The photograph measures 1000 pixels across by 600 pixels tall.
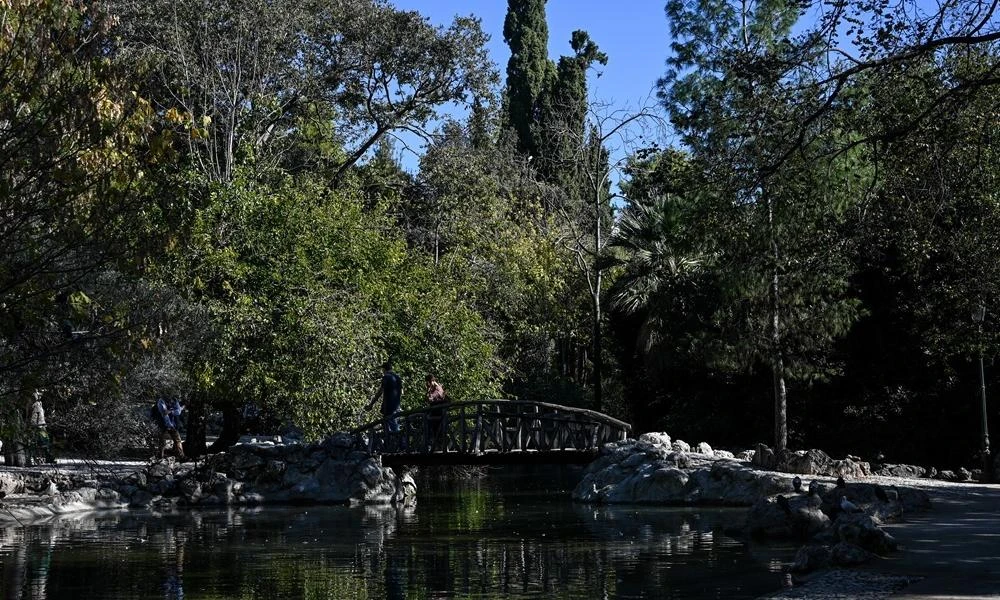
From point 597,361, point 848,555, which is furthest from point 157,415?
point 848,555

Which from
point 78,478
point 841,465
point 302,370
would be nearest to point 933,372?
point 841,465

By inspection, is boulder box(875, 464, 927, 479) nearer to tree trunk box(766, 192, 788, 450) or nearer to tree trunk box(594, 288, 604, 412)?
tree trunk box(766, 192, 788, 450)

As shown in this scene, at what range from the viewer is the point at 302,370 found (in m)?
27.9

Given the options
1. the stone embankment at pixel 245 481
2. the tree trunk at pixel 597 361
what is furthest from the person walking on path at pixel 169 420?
the tree trunk at pixel 597 361

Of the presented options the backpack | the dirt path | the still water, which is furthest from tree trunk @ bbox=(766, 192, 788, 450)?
the backpack

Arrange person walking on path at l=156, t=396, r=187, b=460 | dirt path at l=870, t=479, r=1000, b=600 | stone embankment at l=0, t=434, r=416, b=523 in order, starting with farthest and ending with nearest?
person walking on path at l=156, t=396, r=187, b=460, stone embankment at l=0, t=434, r=416, b=523, dirt path at l=870, t=479, r=1000, b=600

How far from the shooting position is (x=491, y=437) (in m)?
26.0

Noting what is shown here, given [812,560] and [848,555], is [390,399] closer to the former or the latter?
[812,560]

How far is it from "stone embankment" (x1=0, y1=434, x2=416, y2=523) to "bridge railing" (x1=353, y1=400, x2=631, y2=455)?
747mm

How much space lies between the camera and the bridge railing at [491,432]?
25.6m

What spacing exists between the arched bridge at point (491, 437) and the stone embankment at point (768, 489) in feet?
2.32

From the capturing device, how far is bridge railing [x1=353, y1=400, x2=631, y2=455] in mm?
25562

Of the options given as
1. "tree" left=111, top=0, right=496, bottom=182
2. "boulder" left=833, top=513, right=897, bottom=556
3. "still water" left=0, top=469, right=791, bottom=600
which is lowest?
"still water" left=0, top=469, right=791, bottom=600

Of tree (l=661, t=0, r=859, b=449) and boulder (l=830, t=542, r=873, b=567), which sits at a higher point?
tree (l=661, t=0, r=859, b=449)
